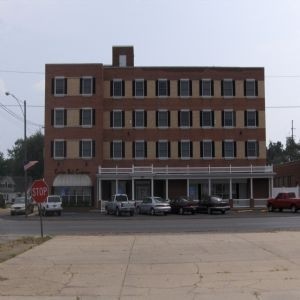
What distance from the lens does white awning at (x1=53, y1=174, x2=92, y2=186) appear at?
6550 centimetres

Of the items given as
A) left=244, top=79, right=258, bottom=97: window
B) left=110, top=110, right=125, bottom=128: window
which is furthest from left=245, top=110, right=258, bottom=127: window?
left=110, top=110, right=125, bottom=128: window

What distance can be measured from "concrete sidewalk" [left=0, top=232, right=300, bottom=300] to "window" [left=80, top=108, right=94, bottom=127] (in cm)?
4650

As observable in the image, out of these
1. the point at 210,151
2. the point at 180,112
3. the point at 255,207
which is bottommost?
the point at 255,207

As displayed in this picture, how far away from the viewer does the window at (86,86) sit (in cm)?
6669

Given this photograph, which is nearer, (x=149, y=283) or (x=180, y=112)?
(x=149, y=283)

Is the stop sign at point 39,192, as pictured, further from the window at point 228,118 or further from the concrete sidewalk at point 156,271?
the window at point 228,118

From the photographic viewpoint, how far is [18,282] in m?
12.1

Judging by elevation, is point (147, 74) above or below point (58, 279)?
above

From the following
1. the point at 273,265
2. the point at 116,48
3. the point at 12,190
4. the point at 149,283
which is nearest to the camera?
the point at 149,283

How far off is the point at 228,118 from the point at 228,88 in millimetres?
3481

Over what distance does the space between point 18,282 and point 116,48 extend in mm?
62589

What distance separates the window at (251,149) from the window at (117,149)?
→ 14336 millimetres

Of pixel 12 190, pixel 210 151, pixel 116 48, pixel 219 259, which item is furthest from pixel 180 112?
pixel 12 190

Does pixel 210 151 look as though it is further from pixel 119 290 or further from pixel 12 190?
pixel 12 190
